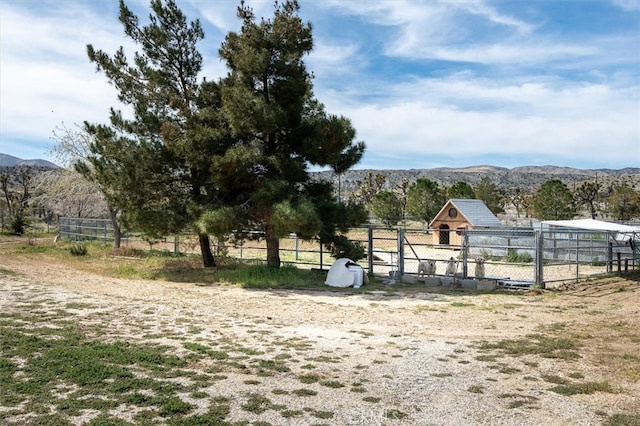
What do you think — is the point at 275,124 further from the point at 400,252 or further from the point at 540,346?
the point at 540,346

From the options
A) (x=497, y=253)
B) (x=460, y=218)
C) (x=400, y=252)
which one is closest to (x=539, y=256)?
(x=400, y=252)

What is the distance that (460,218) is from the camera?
96.6ft

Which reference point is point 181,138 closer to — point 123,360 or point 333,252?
point 333,252

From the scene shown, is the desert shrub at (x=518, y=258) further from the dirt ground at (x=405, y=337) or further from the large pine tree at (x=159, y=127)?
the large pine tree at (x=159, y=127)

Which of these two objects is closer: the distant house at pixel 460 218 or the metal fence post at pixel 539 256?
the metal fence post at pixel 539 256

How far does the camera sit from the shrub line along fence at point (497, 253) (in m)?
13.7

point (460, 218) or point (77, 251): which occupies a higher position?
point (460, 218)

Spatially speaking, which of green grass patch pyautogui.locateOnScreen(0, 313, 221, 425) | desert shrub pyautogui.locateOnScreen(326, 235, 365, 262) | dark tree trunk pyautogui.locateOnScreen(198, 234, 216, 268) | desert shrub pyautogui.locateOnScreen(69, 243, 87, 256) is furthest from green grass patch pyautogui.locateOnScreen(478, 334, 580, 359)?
desert shrub pyautogui.locateOnScreen(69, 243, 87, 256)

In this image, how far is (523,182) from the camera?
140000mm

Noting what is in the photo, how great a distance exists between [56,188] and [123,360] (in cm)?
2529

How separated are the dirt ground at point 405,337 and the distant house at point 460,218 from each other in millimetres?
14812

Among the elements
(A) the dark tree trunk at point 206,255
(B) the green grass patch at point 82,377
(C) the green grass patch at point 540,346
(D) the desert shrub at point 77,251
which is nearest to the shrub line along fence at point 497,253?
(A) the dark tree trunk at point 206,255

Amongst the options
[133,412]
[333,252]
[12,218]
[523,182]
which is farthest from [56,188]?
[523,182]

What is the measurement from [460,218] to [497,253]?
20.6ft
